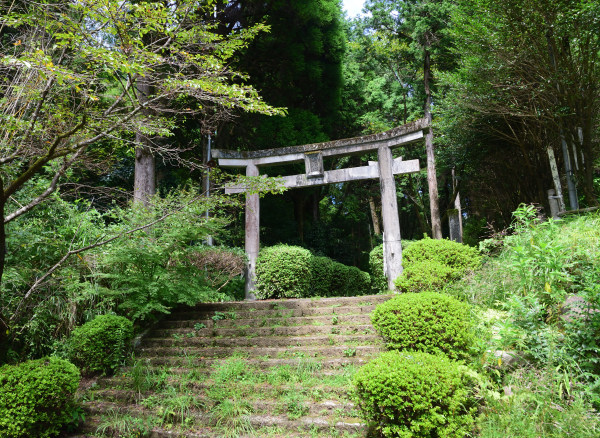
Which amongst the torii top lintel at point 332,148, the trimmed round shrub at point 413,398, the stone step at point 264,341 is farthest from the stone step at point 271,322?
the torii top lintel at point 332,148

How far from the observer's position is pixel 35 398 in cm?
417

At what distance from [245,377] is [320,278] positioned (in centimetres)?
640

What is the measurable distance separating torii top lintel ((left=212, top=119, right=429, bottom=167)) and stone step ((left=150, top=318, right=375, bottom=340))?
16.0 ft

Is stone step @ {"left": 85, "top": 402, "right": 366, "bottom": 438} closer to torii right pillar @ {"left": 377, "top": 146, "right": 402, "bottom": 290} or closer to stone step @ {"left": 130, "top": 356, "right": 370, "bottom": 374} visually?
stone step @ {"left": 130, "top": 356, "right": 370, "bottom": 374}

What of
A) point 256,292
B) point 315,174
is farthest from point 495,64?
point 256,292

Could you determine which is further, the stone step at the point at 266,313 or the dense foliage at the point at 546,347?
the stone step at the point at 266,313

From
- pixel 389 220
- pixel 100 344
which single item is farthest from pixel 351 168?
pixel 100 344

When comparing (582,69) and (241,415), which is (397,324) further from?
(582,69)

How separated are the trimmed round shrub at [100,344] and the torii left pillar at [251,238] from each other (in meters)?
4.21

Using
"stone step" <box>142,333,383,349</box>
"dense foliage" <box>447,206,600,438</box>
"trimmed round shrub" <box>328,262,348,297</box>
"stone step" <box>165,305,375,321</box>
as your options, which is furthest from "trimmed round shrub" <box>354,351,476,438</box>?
"trimmed round shrub" <box>328,262,348,297</box>

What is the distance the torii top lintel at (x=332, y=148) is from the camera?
30.4 ft

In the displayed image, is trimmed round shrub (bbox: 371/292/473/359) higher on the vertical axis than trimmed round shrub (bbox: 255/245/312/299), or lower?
lower

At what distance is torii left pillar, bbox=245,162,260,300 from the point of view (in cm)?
996

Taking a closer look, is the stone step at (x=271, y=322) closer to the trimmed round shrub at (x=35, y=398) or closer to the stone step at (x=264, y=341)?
the stone step at (x=264, y=341)
